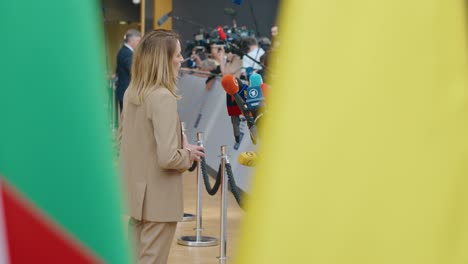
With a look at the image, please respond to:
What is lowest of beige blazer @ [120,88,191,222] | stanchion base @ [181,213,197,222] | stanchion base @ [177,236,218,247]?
stanchion base @ [177,236,218,247]

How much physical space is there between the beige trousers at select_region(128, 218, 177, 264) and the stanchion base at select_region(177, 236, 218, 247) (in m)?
2.63

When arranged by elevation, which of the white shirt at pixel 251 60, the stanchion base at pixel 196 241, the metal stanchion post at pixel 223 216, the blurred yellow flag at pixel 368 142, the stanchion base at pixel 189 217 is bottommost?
the stanchion base at pixel 196 241

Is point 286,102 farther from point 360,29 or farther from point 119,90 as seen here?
point 119,90

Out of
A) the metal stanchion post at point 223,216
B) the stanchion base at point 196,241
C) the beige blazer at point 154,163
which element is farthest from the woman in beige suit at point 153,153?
the stanchion base at point 196,241

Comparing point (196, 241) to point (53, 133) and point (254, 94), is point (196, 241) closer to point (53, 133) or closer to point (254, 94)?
point (254, 94)

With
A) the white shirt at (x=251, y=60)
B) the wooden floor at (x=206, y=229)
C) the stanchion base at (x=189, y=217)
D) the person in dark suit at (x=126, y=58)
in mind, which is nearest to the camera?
the wooden floor at (x=206, y=229)

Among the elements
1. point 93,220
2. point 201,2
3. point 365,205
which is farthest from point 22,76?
point 201,2

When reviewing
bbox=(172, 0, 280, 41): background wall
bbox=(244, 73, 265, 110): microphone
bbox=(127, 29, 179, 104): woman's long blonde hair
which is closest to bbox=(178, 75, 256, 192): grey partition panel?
bbox=(244, 73, 265, 110): microphone

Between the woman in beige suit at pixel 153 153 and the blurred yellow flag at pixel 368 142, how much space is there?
13.2 feet

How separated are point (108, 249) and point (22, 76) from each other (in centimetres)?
21

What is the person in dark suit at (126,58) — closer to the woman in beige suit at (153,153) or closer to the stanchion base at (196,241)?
the stanchion base at (196,241)

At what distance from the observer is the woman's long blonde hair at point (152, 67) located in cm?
529

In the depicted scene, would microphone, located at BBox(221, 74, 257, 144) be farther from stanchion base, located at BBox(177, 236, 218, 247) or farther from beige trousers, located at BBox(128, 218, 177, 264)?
stanchion base, located at BBox(177, 236, 218, 247)

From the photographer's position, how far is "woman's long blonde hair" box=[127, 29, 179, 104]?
5285mm
